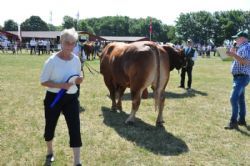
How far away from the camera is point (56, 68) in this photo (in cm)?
552

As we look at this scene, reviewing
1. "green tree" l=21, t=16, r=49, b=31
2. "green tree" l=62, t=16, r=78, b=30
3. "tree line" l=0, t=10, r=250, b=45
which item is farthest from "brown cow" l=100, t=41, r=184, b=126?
"green tree" l=21, t=16, r=49, b=31

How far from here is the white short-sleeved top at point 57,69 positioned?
551 cm

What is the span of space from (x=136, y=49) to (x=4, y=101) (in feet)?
16.4

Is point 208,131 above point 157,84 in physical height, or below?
below

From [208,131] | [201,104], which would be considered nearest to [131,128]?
[208,131]

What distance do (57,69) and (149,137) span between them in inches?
125

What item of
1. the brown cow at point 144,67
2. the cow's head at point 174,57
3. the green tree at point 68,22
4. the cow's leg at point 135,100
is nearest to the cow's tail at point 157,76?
the brown cow at point 144,67

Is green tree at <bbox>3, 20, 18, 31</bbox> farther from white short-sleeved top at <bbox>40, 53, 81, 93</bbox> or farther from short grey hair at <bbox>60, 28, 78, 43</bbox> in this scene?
short grey hair at <bbox>60, 28, 78, 43</bbox>

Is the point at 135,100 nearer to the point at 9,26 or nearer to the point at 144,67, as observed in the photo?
the point at 144,67

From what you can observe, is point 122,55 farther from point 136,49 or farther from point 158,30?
point 158,30

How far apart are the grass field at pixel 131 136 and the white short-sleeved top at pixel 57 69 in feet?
4.99

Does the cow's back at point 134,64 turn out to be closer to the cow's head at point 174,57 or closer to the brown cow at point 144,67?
the brown cow at point 144,67

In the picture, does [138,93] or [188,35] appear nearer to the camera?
[138,93]

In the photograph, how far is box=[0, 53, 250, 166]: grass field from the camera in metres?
6.70
